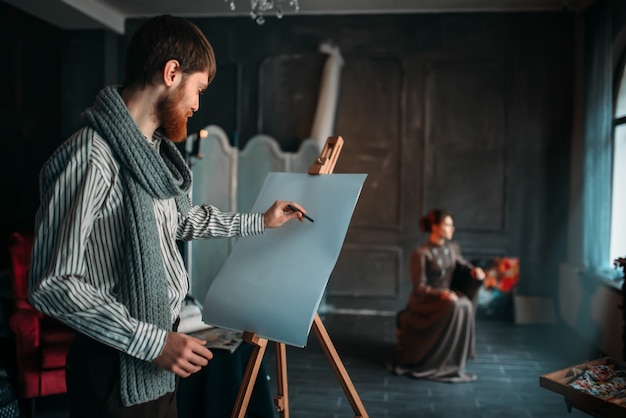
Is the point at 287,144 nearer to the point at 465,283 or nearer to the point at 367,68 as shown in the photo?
the point at 367,68

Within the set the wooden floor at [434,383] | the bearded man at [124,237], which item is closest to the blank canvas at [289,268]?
the bearded man at [124,237]

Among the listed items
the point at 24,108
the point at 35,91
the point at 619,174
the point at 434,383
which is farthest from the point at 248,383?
the point at 35,91

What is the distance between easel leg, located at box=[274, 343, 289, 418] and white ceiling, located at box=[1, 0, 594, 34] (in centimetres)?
367

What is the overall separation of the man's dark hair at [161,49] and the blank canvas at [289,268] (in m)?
0.85

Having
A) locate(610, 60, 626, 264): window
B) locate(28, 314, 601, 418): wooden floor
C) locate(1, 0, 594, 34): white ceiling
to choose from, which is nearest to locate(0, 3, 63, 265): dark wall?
locate(1, 0, 594, 34): white ceiling

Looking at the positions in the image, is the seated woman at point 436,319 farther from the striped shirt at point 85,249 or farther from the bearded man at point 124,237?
the striped shirt at point 85,249

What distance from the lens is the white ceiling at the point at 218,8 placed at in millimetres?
4984

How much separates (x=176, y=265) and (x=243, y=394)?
2.65ft

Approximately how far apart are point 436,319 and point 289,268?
81.5 inches

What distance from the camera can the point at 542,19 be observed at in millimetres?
5223

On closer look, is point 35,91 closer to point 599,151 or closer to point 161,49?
point 161,49

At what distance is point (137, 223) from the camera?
1.23 m

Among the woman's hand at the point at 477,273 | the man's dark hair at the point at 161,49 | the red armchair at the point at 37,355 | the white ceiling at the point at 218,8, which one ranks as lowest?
the red armchair at the point at 37,355

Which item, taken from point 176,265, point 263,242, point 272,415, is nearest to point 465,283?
point 272,415
